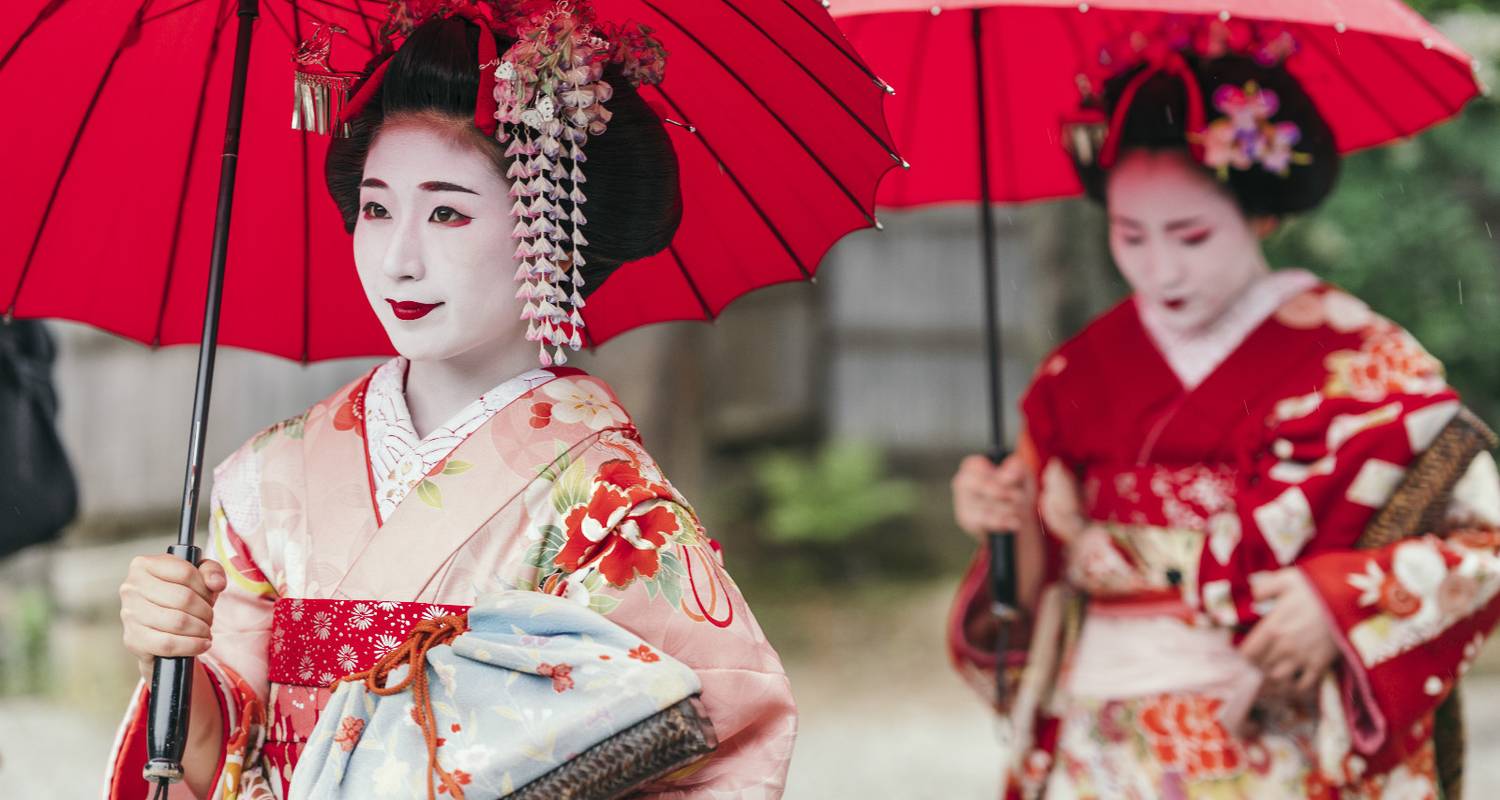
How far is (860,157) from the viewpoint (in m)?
2.50

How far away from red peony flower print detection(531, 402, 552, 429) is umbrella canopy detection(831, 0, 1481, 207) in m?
1.61

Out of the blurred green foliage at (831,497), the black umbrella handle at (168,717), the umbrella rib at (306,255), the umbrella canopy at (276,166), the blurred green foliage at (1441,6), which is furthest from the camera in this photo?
the blurred green foliage at (831,497)

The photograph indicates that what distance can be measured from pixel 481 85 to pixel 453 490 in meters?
0.57

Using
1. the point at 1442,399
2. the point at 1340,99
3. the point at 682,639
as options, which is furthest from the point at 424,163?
the point at 1340,99

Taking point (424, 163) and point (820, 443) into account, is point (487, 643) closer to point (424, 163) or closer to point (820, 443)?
point (424, 163)

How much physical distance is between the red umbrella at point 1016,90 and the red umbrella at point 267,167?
Answer: 1074mm

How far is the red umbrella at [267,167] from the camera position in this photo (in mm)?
2393

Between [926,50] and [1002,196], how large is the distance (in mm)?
439

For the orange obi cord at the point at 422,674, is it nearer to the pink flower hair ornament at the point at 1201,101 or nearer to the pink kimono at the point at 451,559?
the pink kimono at the point at 451,559

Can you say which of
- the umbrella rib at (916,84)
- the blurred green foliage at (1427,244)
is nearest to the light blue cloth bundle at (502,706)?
the umbrella rib at (916,84)

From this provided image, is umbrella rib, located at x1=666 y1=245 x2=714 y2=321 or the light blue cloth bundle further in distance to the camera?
umbrella rib, located at x1=666 y1=245 x2=714 y2=321

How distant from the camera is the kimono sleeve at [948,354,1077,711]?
382 cm

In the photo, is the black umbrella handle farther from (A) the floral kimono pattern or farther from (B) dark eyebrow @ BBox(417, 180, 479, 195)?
(A) the floral kimono pattern

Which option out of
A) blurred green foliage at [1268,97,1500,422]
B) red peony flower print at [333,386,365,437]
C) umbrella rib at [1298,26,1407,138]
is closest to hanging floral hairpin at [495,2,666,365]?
red peony flower print at [333,386,365,437]
